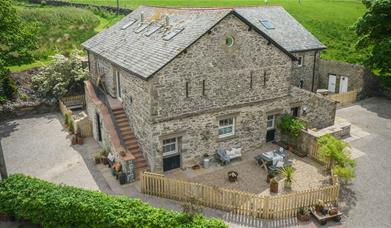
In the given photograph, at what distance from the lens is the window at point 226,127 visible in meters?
22.5

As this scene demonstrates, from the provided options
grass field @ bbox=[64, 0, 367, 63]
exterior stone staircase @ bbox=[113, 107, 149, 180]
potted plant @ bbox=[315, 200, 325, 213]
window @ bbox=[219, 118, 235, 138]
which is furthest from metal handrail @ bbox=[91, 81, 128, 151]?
grass field @ bbox=[64, 0, 367, 63]

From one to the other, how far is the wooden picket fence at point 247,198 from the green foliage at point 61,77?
16.5 meters

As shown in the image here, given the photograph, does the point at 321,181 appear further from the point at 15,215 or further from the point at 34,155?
the point at 34,155

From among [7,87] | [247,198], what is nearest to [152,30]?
[247,198]

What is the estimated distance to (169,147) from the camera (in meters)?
21.0

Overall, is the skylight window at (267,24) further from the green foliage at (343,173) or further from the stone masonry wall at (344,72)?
the green foliage at (343,173)

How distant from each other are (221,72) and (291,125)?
6.02 metres

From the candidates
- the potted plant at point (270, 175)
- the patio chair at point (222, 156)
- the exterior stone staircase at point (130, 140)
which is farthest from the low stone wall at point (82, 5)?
the potted plant at point (270, 175)

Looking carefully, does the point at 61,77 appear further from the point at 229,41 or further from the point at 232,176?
the point at 232,176

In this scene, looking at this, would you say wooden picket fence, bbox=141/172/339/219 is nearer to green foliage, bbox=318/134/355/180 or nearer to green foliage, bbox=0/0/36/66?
green foliage, bbox=318/134/355/180

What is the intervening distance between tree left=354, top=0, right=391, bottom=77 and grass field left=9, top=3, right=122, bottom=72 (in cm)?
3024

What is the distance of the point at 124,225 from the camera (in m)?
14.9

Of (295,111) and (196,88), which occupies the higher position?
(196,88)

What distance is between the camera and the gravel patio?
65.5ft
